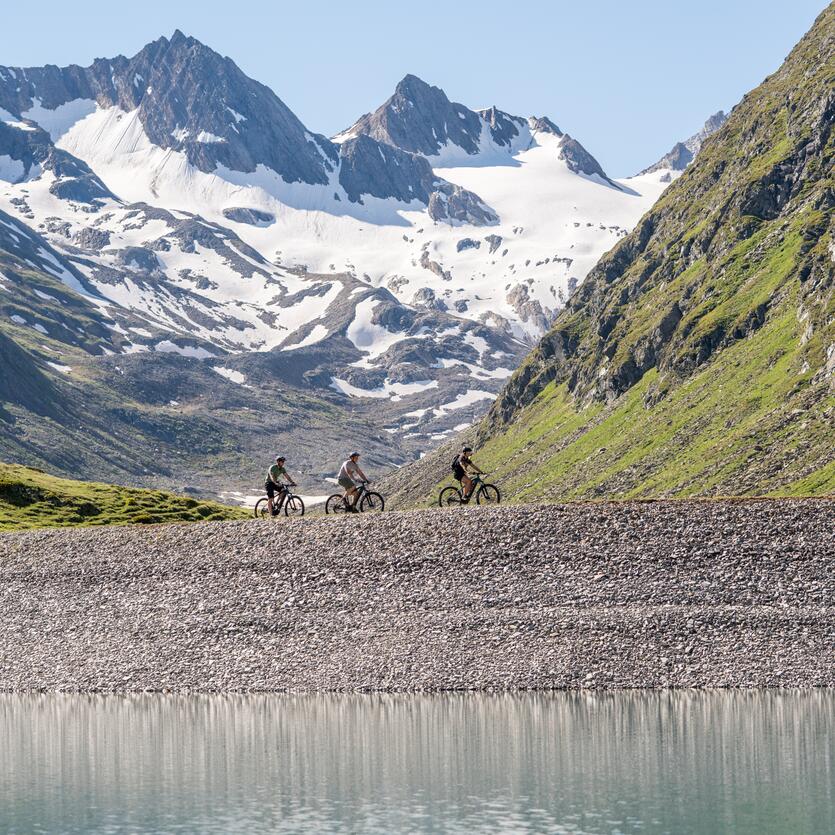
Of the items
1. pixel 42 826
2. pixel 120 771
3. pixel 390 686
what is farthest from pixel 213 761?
pixel 390 686

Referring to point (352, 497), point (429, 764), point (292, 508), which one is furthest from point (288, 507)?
point (429, 764)

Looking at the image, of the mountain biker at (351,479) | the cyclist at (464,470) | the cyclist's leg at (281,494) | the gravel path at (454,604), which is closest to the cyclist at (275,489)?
the cyclist's leg at (281,494)

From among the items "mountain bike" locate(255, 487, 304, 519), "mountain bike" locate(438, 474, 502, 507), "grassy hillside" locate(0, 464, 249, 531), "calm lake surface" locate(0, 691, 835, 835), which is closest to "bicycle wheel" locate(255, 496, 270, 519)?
"mountain bike" locate(255, 487, 304, 519)

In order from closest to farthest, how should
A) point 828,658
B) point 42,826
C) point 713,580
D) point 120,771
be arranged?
point 42,826, point 120,771, point 828,658, point 713,580

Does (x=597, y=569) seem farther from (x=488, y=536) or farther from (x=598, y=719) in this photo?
(x=598, y=719)

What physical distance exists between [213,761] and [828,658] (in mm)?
27775

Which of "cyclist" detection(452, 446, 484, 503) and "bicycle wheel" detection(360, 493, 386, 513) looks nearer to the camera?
"cyclist" detection(452, 446, 484, 503)

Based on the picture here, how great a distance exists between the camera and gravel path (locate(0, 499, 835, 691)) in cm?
6134

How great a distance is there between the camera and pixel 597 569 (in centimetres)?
6525

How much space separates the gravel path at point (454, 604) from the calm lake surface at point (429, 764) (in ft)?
8.42

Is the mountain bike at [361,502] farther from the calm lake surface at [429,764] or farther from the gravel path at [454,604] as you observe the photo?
the calm lake surface at [429,764]

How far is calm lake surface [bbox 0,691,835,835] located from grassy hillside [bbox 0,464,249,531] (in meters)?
32.7

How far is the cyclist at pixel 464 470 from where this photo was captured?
72250 millimetres

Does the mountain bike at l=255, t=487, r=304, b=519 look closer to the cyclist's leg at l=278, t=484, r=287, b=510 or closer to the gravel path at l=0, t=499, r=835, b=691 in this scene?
the cyclist's leg at l=278, t=484, r=287, b=510
